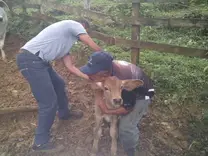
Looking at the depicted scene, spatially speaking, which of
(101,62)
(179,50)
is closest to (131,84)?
(101,62)

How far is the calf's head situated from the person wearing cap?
0.11 metres

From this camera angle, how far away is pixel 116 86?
3.62 meters

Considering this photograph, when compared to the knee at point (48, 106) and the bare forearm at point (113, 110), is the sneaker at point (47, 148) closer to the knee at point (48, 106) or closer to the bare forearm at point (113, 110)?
the knee at point (48, 106)

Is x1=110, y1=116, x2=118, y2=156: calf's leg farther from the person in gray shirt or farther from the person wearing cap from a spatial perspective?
the person in gray shirt

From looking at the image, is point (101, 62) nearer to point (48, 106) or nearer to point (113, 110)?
point (113, 110)

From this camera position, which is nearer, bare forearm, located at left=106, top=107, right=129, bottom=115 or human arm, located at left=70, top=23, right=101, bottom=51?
bare forearm, located at left=106, top=107, right=129, bottom=115

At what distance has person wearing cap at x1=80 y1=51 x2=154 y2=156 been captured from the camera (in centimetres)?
371

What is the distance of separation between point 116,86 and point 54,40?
1.10 metres

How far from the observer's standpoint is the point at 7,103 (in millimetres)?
5680

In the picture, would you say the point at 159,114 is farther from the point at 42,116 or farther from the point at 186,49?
the point at 42,116

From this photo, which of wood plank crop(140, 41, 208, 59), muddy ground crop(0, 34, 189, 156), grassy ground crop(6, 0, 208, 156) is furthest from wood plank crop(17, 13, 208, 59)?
muddy ground crop(0, 34, 189, 156)

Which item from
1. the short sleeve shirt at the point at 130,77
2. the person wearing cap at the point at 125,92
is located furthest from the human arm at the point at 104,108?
the short sleeve shirt at the point at 130,77

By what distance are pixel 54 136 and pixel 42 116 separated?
68 centimetres

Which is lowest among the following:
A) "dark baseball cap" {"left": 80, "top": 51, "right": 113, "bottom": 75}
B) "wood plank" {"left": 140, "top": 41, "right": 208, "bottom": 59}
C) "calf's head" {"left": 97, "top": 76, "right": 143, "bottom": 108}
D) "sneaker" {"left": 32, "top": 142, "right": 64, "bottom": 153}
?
"sneaker" {"left": 32, "top": 142, "right": 64, "bottom": 153}
